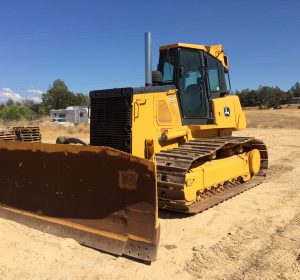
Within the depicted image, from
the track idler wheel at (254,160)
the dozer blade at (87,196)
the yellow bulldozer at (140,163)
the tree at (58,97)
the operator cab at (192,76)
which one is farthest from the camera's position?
the tree at (58,97)

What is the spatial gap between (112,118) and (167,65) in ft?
6.01

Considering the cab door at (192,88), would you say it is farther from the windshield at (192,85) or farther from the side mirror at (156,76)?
the side mirror at (156,76)

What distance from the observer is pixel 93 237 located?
525cm

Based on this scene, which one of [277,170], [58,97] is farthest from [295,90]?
[277,170]

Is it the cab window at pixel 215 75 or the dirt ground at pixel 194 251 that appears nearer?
the dirt ground at pixel 194 251

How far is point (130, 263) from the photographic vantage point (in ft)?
15.6

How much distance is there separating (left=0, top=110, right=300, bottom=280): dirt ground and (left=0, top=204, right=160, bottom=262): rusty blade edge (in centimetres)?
11

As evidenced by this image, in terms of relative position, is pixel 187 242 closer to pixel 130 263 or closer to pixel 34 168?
pixel 130 263

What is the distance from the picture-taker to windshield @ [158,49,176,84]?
25.0 ft

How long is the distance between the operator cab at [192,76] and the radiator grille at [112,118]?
1410 mm

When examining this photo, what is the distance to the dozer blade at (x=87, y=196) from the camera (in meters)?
5.02

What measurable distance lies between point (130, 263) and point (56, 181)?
175 cm

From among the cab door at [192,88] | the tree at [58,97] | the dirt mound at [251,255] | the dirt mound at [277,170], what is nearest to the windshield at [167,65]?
the cab door at [192,88]

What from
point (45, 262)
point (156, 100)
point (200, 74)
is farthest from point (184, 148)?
point (45, 262)
